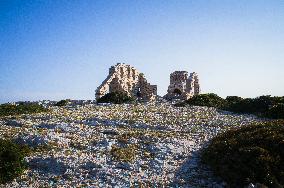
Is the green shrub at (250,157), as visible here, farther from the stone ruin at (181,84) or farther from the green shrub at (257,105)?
the stone ruin at (181,84)

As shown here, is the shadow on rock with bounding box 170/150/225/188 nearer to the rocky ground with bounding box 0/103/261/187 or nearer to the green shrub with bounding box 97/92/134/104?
the rocky ground with bounding box 0/103/261/187

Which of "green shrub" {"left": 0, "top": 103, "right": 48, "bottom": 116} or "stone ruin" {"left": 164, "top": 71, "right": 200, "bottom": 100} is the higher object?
"stone ruin" {"left": 164, "top": 71, "right": 200, "bottom": 100}

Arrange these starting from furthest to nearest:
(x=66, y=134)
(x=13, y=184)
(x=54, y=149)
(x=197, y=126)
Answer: (x=197, y=126) → (x=66, y=134) → (x=54, y=149) → (x=13, y=184)

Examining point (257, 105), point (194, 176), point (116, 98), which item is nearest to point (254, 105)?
point (257, 105)

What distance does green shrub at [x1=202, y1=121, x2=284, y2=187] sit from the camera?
42.1 ft

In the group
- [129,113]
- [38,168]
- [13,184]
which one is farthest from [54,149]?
[129,113]

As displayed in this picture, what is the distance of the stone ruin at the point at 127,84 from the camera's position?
50.8 metres

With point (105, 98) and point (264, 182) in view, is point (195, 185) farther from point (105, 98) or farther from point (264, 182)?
point (105, 98)

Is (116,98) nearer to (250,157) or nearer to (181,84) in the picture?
(181,84)

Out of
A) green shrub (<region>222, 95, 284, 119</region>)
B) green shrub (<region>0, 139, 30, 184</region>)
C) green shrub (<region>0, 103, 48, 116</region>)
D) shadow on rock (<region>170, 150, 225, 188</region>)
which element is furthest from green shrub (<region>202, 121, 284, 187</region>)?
green shrub (<region>0, 103, 48, 116</region>)

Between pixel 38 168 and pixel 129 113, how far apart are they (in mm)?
13983

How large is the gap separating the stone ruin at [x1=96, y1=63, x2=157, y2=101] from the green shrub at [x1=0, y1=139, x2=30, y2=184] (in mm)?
32119

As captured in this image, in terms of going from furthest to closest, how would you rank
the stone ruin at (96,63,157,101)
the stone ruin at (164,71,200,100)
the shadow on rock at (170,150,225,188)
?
the stone ruin at (164,71,200,100) < the stone ruin at (96,63,157,101) < the shadow on rock at (170,150,225,188)

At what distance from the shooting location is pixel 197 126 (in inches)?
906
